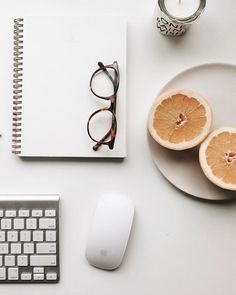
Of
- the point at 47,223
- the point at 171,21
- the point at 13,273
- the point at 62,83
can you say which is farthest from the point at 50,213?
the point at 171,21

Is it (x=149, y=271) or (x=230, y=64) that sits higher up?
(x=230, y=64)

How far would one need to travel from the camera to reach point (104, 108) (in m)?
0.62

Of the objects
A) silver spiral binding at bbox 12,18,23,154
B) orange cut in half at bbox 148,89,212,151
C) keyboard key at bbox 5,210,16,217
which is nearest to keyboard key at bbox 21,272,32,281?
keyboard key at bbox 5,210,16,217

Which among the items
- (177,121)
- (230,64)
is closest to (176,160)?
(177,121)

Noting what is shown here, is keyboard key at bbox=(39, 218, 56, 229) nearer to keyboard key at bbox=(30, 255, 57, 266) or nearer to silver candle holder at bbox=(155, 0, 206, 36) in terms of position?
keyboard key at bbox=(30, 255, 57, 266)

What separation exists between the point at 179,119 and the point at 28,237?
318 mm

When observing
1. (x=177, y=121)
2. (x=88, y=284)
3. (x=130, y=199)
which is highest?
(x=177, y=121)

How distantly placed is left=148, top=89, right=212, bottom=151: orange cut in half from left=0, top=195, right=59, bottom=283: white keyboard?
21 centimetres

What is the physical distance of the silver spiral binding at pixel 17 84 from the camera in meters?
0.63

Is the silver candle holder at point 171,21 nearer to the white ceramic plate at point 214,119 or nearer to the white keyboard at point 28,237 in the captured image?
the white ceramic plate at point 214,119

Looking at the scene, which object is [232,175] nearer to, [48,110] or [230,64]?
[230,64]

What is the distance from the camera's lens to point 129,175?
638 millimetres

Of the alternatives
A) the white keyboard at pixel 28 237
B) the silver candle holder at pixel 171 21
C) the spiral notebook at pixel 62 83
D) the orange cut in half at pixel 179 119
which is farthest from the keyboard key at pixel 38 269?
the silver candle holder at pixel 171 21

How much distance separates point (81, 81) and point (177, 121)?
0.58 feet
